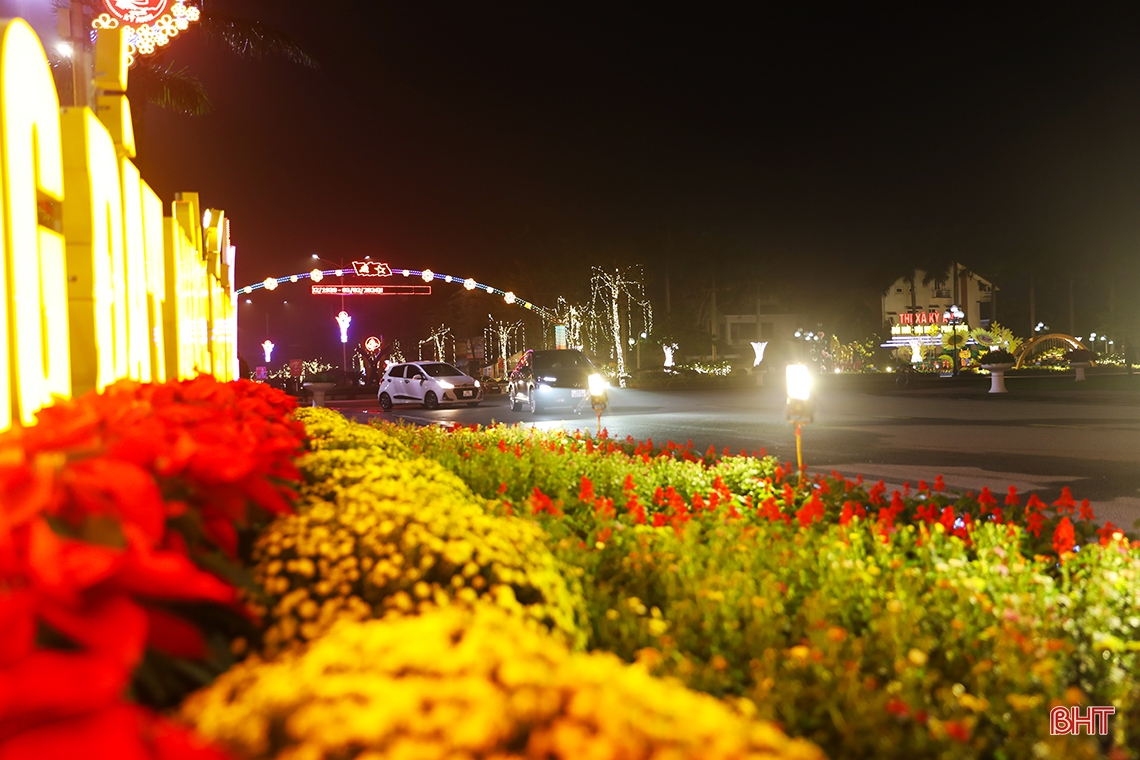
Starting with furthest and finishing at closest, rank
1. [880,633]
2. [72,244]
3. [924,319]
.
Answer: [924,319] < [72,244] < [880,633]

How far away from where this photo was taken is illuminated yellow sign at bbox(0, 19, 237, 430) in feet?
11.8

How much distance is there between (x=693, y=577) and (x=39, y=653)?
2509mm

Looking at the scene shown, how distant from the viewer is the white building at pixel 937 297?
87062 mm

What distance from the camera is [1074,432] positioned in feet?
47.9

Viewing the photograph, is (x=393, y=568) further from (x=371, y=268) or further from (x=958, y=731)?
(x=371, y=268)

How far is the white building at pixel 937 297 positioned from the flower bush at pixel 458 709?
9021 centimetres

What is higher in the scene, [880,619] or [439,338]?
[439,338]

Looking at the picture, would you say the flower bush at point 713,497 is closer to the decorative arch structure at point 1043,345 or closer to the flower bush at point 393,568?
the flower bush at point 393,568

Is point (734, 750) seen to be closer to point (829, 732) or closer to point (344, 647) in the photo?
point (344, 647)

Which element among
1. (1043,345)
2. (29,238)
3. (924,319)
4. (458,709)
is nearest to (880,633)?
(458,709)

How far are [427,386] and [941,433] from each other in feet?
62.4

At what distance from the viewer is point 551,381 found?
22953 millimetres

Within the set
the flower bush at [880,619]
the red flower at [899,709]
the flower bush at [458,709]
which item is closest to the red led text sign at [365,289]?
the flower bush at [880,619]

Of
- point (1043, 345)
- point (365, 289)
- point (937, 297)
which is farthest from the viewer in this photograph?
point (937, 297)
